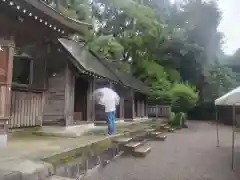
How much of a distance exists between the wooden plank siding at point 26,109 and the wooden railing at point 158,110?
50.2ft

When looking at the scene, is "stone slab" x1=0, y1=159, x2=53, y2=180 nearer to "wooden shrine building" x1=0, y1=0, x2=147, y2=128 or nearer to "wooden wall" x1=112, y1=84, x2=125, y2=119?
"wooden shrine building" x1=0, y1=0, x2=147, y2=128

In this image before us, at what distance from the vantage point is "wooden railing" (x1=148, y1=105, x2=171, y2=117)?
22.5 meters

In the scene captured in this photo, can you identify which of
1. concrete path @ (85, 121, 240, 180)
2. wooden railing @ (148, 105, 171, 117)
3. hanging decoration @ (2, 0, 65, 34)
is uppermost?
hanging decoration @ (2, 0, 65, 34)

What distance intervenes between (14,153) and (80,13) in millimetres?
14247

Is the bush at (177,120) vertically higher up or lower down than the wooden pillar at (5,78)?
lower down

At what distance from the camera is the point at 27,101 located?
7.96 m

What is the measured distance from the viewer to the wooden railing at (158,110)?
22.5 meters

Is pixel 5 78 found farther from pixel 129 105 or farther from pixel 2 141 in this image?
pixel 129 105

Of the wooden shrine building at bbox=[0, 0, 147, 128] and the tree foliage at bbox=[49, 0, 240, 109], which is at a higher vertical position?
the tree foliage at bbox=[49, 0, 240, 109]

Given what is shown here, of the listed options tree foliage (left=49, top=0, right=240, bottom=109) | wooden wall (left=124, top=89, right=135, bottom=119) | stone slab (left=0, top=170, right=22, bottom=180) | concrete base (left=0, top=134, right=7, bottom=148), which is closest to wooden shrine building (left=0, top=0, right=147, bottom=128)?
concrete base (left=0, top=134, right=7, bottom=148)

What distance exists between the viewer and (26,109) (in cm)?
797

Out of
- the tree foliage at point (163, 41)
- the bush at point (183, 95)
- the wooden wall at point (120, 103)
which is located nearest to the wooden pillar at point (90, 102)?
the wooden wall at point (120, 103)

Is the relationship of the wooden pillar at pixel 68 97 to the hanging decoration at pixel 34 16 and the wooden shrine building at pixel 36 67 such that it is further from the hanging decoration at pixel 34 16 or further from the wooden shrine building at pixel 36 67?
the hanging decoration at pixel 34 16

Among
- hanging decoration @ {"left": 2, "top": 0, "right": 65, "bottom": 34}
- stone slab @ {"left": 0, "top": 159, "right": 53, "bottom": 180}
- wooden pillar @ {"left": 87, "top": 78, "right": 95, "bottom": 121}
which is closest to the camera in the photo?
stone slab @ {"left": 0, "top": 159, "right": 53, "bottom": 180}
